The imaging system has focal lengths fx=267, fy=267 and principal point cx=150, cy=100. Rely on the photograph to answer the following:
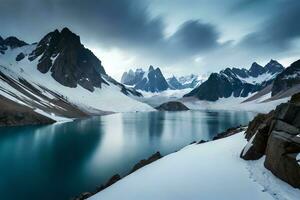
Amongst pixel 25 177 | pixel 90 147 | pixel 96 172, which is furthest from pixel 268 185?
pixel 90 147

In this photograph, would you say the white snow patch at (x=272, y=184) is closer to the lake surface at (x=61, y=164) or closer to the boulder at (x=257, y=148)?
the boulder at (x=257, y=148)

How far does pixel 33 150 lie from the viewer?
53.0 meters

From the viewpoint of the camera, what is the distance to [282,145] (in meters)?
16.6

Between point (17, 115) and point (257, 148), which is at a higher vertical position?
point (17, 115)

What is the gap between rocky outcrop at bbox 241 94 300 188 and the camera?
15266mm

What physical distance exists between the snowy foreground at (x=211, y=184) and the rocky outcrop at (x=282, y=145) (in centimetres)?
58

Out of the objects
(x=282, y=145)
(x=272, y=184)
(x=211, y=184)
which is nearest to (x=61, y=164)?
(x=211, y=184)

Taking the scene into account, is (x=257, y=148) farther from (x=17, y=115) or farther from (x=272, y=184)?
(x=17, y=115)

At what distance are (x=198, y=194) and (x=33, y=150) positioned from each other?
45703 millimetres

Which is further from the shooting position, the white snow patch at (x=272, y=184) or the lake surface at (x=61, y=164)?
the lake surface at (x=61, y=164)

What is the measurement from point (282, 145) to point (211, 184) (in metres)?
5.02

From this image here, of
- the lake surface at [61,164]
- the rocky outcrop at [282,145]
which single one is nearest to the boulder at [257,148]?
the rocky outcrop at [282,145]

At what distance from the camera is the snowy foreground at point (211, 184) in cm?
1476

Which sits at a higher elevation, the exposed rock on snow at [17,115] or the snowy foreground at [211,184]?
the exposed rock on snow at [17,115]
